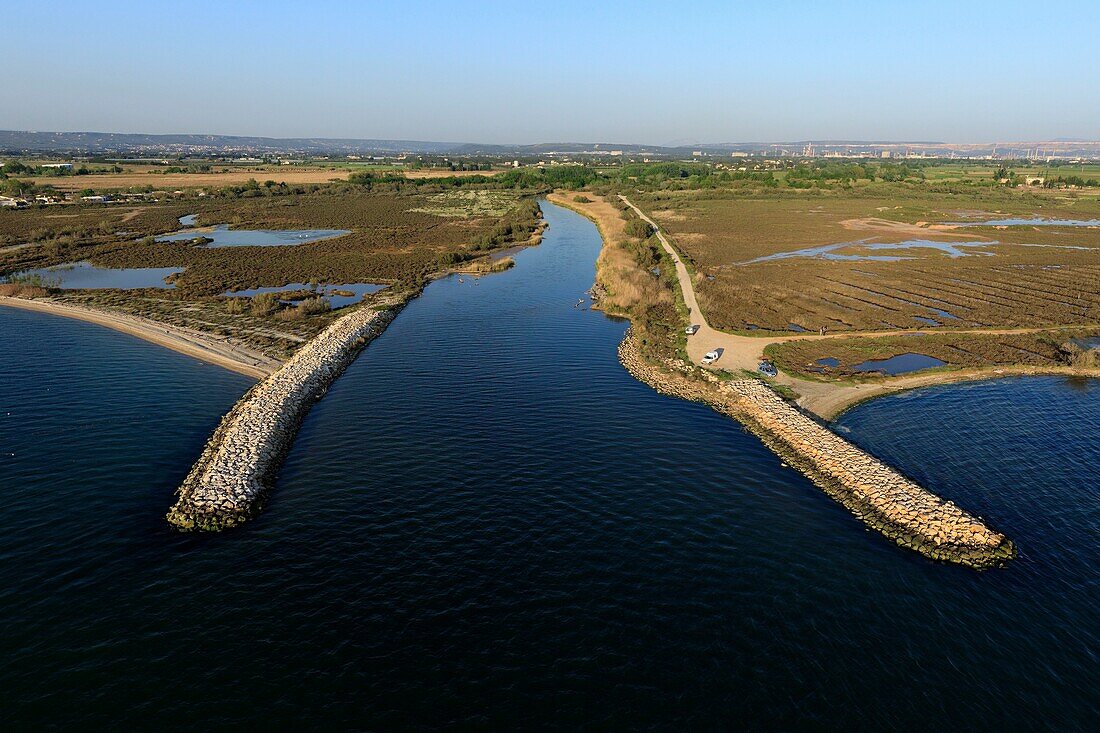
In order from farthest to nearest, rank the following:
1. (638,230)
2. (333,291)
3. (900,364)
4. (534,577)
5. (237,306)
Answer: (638,230), (333,291), (237,306), (900,364), (534,577)

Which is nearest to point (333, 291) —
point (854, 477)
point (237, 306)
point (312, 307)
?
point (312, 307)

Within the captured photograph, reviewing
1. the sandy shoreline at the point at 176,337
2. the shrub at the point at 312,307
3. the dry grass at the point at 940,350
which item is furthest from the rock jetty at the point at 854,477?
the shrub at the point at 312,307

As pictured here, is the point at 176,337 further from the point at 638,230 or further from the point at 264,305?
the point at 638,230

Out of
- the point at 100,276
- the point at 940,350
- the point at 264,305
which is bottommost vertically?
the point at 940,350

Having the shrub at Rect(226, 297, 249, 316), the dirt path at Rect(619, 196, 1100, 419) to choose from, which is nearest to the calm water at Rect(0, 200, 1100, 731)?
the dirt path at Rect(619, 196, 1100, 419)

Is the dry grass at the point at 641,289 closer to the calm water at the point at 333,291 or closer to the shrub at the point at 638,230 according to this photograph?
the shrub at the point at 638,230

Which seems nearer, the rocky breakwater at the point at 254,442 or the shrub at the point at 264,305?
the rocky breakwater at the point at 254,442

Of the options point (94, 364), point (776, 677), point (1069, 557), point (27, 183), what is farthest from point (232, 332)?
point (27, 183)
